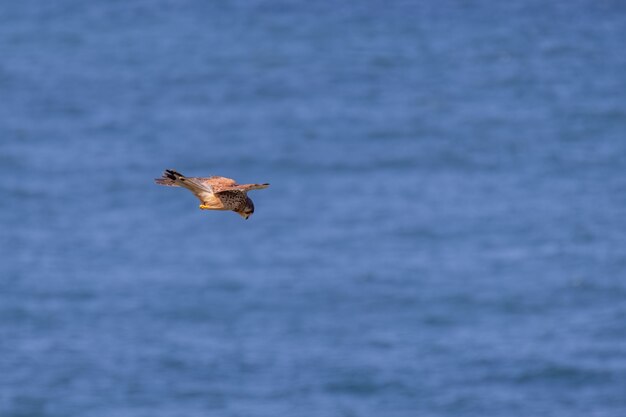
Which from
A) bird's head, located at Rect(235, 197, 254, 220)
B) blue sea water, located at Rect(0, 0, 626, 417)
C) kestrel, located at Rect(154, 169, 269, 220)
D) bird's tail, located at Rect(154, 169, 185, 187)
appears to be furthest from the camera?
blue sea water, located at Rect(0, 0, 626, 417)

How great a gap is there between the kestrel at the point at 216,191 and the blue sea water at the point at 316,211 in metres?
50.5

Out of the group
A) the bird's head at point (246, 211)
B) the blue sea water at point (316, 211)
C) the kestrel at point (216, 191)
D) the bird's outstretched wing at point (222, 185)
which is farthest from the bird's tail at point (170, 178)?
the blue sea water at point (316, 211)

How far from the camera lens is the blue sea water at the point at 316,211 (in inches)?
2352

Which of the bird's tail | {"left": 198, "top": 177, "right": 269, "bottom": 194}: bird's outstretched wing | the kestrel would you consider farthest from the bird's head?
the bird's tail

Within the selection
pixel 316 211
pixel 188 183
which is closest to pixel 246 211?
pixel 188 183

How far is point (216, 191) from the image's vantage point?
647 centimetres

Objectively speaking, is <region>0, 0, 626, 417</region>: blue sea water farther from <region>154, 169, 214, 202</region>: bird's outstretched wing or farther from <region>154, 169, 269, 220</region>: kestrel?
<region>154, 169, 214, 202</region>: bird's outstretched wing

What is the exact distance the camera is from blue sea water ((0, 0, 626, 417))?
59.8 meters

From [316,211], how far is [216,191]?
222 ft

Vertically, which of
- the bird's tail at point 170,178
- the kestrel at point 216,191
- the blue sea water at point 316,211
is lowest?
the bird's tail at point 170,178

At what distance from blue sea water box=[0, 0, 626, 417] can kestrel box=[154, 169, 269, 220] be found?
50497 mm

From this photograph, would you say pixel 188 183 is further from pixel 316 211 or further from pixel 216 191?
pixel 316 211

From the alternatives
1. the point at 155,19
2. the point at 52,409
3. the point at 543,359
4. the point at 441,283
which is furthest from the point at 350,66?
the point at 52,409

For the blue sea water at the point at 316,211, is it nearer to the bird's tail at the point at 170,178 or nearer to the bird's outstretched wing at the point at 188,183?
the bird's outstretched wing at the point at 188,183
